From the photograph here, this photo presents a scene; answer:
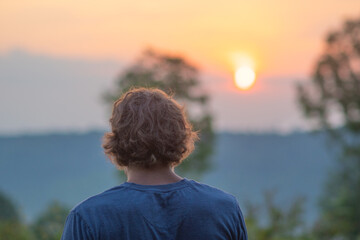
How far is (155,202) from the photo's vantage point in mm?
2607

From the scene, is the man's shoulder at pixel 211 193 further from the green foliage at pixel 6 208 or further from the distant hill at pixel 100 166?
the distant hill at pixel 100 166

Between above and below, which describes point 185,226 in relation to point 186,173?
above

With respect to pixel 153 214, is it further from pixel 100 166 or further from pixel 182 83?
pixel 100 166

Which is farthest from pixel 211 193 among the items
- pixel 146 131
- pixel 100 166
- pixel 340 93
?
pixel 100 166

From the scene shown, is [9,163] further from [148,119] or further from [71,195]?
[148,119]

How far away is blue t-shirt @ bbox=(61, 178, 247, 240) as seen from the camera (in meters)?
2.57

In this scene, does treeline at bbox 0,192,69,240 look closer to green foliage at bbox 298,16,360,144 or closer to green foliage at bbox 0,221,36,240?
green foliage at bbox 0,221,36,240

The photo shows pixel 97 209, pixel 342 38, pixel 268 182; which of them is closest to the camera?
pixel 97 209

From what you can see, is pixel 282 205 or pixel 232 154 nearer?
pixel 282 205

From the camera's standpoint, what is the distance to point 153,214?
2592 millimetres

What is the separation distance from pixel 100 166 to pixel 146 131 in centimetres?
7455

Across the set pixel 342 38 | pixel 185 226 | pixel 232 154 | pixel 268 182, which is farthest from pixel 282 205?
pixel 232 154

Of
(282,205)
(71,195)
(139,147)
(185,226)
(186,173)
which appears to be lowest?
(71,195)

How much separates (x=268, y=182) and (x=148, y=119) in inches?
2491
